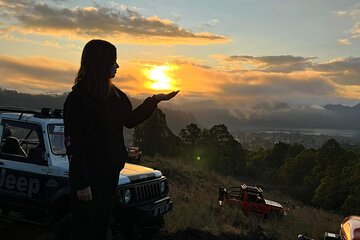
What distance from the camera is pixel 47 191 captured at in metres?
6.31

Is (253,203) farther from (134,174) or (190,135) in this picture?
(190,135)

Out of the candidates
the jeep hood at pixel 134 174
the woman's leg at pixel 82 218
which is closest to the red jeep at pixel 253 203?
the jeep hood at pixel 134 174

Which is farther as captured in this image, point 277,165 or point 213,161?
point 277,165

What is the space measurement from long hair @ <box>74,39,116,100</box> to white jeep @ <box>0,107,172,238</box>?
2925 mm

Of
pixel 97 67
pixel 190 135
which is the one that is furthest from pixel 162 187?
pixel 190 135

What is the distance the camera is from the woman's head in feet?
10.8

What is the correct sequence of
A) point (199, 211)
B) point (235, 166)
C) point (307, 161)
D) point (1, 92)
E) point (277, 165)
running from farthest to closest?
point (1, 92)
point (277, 165)
point (235, 166)
point (307, 161)
point (199, 211)

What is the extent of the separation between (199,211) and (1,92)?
200m

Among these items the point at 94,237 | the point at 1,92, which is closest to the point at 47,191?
the point at 94,237

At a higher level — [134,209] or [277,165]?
[134,209]

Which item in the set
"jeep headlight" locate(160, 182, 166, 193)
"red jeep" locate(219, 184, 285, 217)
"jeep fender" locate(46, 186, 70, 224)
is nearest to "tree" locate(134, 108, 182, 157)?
"red jeep" locate(219, 184, 285, 217)

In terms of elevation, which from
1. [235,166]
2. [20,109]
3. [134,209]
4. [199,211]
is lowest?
[235,166]

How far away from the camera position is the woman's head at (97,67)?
130 inches

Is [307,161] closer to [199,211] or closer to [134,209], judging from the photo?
[199,211]
